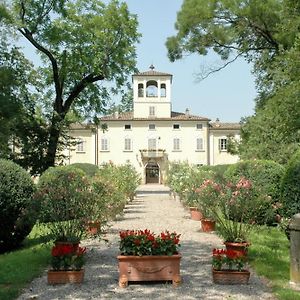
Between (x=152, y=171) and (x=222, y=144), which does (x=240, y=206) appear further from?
(x=222, y=144)

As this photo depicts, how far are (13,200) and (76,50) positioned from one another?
18309mm

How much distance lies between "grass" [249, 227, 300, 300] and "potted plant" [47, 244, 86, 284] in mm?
2613

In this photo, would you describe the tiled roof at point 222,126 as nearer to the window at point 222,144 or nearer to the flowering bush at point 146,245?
the window at point 222,144

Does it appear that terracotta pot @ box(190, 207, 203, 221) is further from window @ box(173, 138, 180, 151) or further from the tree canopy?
window @ box(173, 138, 180, 151)

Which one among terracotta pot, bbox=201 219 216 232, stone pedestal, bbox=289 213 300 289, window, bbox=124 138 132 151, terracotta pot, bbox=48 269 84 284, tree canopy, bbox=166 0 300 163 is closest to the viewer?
stone pedestal, bbox=289 213 300 289

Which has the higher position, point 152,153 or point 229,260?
point 152,153

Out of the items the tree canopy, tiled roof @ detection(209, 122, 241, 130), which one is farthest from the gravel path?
tiled roof @ detection(209, 122, 241, 130)

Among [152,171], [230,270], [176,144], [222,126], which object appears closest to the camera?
[230,270]

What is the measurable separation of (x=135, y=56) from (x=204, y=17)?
485cm

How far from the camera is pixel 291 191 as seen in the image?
29.7ft

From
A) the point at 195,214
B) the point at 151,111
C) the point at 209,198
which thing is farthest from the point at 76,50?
the point at 151,111

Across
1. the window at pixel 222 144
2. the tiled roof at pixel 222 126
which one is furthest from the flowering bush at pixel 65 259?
the tiled roof at pixel 222 126

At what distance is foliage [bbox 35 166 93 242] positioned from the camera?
8.02m

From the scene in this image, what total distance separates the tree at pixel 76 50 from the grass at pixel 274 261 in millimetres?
16337
